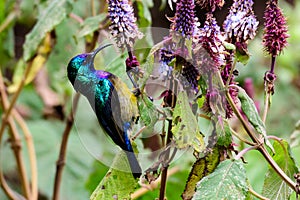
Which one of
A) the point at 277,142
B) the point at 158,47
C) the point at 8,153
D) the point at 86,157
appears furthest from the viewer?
the point at 8,153

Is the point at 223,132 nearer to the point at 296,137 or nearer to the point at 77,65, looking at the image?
the point at 77,65

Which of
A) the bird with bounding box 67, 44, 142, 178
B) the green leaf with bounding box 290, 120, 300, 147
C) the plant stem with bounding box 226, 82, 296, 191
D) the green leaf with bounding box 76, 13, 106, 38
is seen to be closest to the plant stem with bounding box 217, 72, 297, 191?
the plant stem with bounding box 226, 82, 296, 191

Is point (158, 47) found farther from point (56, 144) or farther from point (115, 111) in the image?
point (56, 144)

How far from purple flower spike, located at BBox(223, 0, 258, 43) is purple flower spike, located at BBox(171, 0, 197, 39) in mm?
41

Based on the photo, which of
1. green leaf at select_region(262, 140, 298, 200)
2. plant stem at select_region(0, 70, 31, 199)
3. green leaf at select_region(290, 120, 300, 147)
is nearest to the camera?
green leaf at select_region(262, 140, 298, 200)

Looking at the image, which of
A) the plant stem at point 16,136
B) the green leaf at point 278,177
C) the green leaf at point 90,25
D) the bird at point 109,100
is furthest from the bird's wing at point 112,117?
the plant stem at point 16,136

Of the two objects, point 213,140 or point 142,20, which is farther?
point 142,20

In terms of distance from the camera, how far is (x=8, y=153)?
7.47 feet

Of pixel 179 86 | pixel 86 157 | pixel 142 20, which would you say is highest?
pixel 142 20

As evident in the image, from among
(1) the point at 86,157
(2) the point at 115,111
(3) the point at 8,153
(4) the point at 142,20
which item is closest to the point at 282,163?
(2) the point at 115,111

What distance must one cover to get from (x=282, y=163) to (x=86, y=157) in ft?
4.26

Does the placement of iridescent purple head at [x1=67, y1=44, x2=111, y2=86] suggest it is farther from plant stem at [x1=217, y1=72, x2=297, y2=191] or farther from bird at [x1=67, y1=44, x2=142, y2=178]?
plant stem at [x1=217, y1=72, x2=297, y2=191]

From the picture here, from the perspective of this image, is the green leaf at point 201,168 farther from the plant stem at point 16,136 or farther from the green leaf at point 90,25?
the plant stem at point 16,136

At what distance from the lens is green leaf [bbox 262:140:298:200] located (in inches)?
33.6
